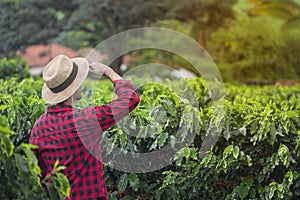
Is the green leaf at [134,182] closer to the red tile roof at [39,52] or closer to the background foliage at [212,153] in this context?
the background foliage at [212,153]

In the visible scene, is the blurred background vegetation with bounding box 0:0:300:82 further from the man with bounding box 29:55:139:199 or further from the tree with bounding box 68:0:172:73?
the man with bounding box 29:55:139:199

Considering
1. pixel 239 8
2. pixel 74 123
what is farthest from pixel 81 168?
pixel 239 8

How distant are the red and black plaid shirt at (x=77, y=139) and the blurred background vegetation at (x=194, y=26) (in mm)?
14409

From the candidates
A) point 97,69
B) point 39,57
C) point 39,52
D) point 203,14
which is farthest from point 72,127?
point 39,52

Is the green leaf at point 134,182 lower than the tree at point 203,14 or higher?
lower

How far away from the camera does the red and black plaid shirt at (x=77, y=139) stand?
10.1 feet

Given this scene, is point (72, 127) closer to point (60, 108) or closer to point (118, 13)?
point (60, 108)

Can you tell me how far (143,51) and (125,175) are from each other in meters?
20.2

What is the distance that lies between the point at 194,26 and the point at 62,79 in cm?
2103

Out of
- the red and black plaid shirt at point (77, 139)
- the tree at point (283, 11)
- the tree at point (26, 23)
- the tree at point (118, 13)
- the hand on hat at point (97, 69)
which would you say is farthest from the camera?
the tree at point (283, 11)

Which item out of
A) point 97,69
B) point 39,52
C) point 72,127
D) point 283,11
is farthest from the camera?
point 39,52

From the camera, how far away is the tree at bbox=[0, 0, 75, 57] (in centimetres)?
1800

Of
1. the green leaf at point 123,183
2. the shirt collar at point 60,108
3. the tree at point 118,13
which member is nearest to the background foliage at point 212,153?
the green leaf at point 123,183

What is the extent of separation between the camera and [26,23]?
722 inches
